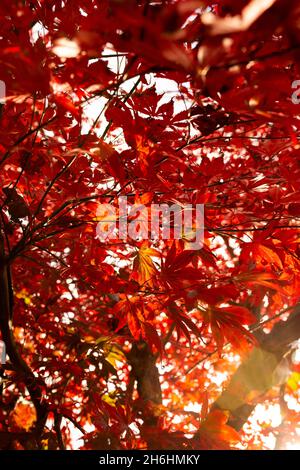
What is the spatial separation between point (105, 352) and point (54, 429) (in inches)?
21.4

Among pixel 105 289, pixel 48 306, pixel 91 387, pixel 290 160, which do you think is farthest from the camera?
pixel 48 306

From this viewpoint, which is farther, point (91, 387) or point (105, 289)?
point (91, 387)

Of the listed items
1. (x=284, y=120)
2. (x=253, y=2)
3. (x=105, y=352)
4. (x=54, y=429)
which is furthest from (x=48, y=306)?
(x=253, y=2)

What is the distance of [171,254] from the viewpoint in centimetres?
147

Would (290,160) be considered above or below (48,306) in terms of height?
above

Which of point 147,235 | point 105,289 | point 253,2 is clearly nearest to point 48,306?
point 105,289

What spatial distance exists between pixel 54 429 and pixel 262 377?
1.59 meters

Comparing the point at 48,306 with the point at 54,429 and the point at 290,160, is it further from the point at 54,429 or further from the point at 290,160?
the point at 290,160

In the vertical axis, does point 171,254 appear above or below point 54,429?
above

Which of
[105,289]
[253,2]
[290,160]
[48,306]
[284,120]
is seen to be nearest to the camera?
[253,2]

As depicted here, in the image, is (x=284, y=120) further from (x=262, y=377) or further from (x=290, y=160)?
(x=262, y=377)

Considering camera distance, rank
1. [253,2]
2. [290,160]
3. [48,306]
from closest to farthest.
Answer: [253,2] → [290,160] → [48,306]

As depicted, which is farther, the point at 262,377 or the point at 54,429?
the point at 262,377
